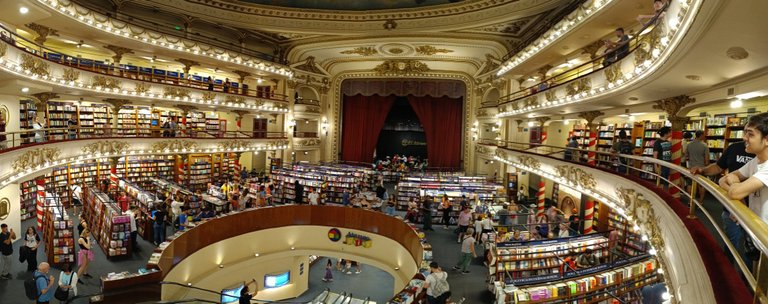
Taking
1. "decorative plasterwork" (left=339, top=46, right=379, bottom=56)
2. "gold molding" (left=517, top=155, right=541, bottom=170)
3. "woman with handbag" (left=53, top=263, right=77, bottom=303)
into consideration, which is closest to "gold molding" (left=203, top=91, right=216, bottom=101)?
"decorative plasterwork" (left=339, top=46, right=379, bottom=56)

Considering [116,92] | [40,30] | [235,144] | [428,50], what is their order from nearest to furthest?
[40,30] → [116,92] → [235,144] → [428,50]

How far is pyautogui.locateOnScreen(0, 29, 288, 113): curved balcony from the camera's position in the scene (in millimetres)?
7578

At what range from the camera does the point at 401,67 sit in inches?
843

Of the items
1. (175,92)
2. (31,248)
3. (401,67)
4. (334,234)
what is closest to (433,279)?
(334,234)

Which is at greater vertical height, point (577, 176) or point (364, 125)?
point (364, 125)

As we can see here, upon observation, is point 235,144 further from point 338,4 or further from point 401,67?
point 401,67

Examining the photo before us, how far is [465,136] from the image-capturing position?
21781mm

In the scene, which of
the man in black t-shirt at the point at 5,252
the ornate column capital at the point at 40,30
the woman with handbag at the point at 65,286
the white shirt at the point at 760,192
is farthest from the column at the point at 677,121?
the ornate column capital at the point at 40,30

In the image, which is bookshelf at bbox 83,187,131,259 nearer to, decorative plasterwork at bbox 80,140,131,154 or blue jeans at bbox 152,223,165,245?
blue jeans at bbox 152,223,165,245

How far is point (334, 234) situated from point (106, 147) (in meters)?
7.43

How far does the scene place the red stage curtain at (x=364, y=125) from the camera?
23.3 metres

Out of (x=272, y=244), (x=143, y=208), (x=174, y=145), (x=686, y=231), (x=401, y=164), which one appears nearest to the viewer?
(x=686, y=231)

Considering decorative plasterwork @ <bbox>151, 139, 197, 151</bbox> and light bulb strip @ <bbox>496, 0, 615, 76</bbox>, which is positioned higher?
light bulb strip @ <bbox>496, 0, 615, 76</bbox>

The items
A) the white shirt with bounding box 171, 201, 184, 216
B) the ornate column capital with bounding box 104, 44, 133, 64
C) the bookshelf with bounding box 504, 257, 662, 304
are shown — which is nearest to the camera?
the bookshelf with bounding box 504, 257, 662, 304
